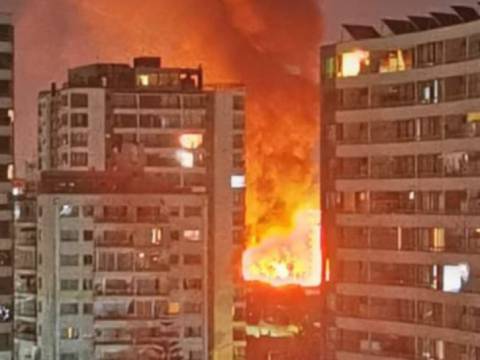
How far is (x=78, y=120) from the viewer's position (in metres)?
47.1

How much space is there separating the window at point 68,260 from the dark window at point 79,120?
7.11 metres

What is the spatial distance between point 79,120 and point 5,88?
1774 centimetres

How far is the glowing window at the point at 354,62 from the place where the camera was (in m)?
30.2

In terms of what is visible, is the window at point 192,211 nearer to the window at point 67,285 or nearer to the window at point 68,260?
the window at point 68,260

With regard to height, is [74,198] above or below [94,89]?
below

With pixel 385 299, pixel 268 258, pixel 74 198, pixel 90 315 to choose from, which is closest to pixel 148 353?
pixel 90 315

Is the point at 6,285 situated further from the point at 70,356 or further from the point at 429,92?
the point at 70,356

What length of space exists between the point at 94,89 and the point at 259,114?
49.4 ft

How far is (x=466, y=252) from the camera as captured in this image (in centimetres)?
2733

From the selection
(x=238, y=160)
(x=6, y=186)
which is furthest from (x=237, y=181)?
(x=6, y=186)

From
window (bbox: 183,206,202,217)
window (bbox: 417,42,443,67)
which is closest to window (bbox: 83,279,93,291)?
window (bbox: 183,206,202,217)

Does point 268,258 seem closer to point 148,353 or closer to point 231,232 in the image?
point 231,232

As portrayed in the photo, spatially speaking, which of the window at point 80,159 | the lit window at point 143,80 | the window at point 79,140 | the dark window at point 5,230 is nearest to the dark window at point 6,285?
the dark window at point 5,230

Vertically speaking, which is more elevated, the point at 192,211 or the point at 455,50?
the point at 455,50
